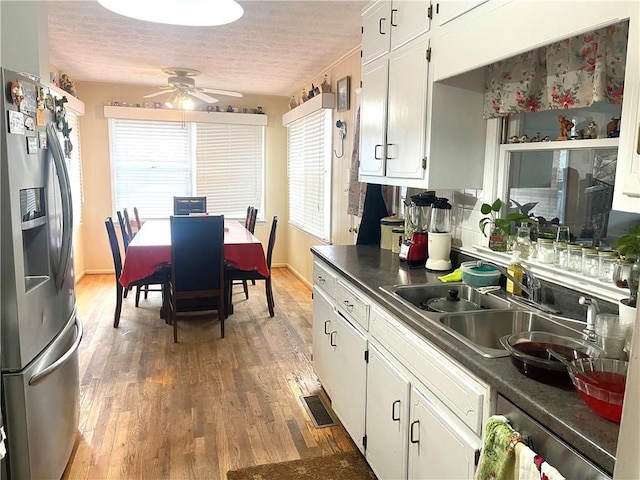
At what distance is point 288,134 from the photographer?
662 cm

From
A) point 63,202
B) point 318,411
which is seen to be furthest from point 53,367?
point 318,411

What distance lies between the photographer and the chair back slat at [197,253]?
3.66m

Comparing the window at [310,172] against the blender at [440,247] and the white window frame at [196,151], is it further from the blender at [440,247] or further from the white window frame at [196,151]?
the blender at [440,247]

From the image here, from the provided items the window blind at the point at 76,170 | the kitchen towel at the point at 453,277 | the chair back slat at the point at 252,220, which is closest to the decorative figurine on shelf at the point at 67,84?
the window blind at the point at 76,170

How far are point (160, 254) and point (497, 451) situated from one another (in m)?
3.30

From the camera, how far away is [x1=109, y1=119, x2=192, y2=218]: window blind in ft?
20.2

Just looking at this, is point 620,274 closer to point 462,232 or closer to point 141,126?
point 462,232

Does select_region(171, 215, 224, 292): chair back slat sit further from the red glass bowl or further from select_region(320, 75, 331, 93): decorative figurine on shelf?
the red glass bowl

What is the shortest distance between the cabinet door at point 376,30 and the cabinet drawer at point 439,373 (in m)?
1.56

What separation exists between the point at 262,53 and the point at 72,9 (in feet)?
5.15

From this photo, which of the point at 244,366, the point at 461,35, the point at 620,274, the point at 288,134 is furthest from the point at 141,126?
the point at 620,274

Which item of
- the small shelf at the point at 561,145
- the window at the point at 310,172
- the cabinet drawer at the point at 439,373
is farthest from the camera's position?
the window at the point at 310,172

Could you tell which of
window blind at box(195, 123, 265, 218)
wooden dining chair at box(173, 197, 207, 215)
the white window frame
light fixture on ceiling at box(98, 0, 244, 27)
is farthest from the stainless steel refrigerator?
window blind at box(195, 123, 265, 218)

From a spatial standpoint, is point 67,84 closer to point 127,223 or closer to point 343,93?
point 127,223
